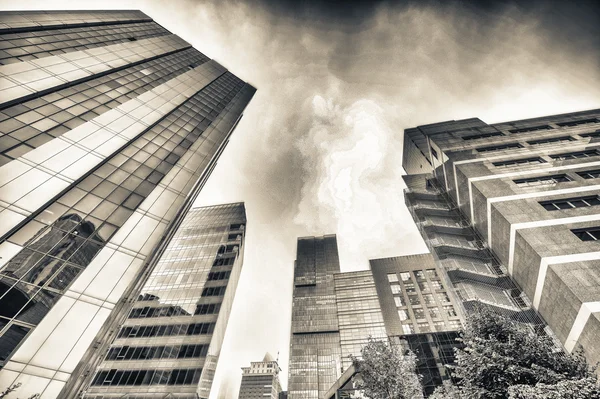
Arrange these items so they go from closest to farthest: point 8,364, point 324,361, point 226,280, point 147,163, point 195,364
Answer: point 8,364 < point 147,163 < point 195,364 < point 226,280 < point 324,361

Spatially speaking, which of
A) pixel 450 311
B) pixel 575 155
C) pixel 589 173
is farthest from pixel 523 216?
pixel 450 311

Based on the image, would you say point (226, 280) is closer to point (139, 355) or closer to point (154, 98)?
point (139, 355)

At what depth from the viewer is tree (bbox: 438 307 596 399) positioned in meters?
11.1

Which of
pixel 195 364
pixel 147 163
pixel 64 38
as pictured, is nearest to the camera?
pixel 147 163

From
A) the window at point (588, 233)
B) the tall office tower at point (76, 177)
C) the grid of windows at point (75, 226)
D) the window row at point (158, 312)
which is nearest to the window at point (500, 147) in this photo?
the window at point (588, 233)

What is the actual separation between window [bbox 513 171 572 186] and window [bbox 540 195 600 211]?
279 centimetres

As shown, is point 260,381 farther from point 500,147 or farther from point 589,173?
point 589,173

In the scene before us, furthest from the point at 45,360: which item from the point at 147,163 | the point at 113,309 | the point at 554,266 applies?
the point at 554,266

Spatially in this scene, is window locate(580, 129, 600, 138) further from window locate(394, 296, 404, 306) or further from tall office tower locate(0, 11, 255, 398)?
window locate(394, 296, 404, 306)

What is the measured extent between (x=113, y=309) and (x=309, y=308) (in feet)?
339

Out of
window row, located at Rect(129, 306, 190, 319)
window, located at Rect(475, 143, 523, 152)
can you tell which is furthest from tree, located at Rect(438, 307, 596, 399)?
window row, located at Rect(129, 306, 190, 319)

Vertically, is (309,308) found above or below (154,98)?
above

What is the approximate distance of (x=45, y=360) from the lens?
1223 centimetres

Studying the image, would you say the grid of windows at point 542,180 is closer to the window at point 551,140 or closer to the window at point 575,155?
the window at point 575,155
